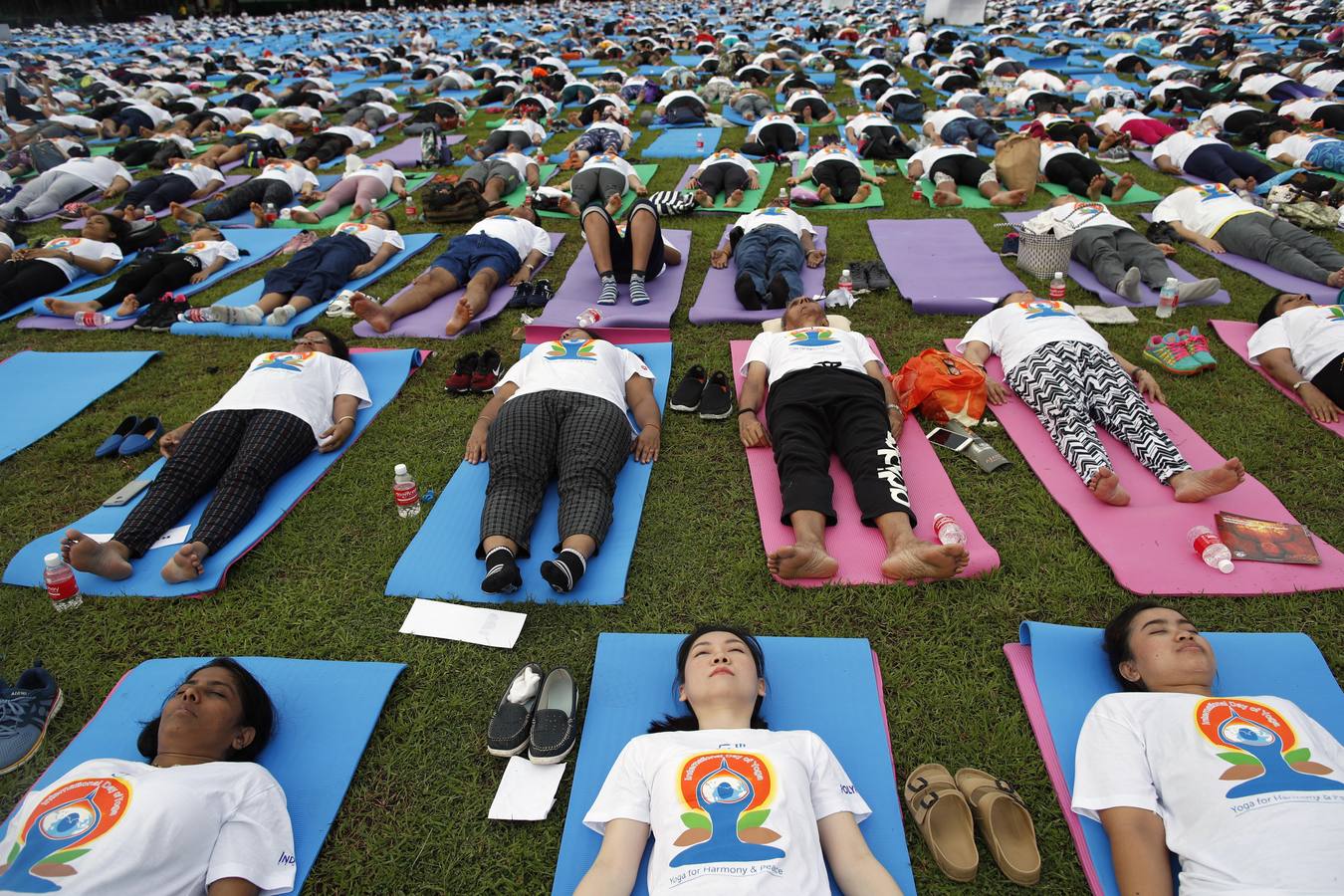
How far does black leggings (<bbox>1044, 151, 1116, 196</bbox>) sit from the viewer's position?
9.02 meters

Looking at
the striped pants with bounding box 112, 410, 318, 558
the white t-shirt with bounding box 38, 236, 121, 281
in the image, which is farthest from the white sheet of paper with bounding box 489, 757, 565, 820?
the white t-shirt with bounding box 38, 236, 121, 281

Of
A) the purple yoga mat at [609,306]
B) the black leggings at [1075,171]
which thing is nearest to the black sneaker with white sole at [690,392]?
the purple yoga mat at [609,306]

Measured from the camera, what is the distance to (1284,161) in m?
9.46

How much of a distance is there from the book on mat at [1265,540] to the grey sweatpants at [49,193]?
558 inches

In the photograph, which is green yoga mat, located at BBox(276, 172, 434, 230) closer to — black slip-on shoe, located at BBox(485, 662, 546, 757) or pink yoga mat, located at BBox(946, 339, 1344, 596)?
black slip-on shoe, located at BBox(485, 662, 546, 757)

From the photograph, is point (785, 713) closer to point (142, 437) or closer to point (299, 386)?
point (299, 386)

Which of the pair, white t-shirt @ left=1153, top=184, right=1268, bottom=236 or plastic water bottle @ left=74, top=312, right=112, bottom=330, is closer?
plastic water bottle @ left=74, top=312, right=112, bottom=330

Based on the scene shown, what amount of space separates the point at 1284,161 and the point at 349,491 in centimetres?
1242

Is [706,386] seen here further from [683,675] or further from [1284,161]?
[1284,161]

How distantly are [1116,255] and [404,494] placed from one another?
684cm

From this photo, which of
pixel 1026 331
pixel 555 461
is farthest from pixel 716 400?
pixel 1026 331

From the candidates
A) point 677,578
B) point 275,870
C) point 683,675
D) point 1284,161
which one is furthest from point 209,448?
point 1284,161

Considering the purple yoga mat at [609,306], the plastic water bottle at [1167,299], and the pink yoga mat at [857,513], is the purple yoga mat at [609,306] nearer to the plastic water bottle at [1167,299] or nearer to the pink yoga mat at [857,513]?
the pink yoga mat at [857,513]

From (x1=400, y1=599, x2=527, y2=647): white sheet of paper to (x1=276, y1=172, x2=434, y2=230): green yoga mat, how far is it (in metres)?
7.37
